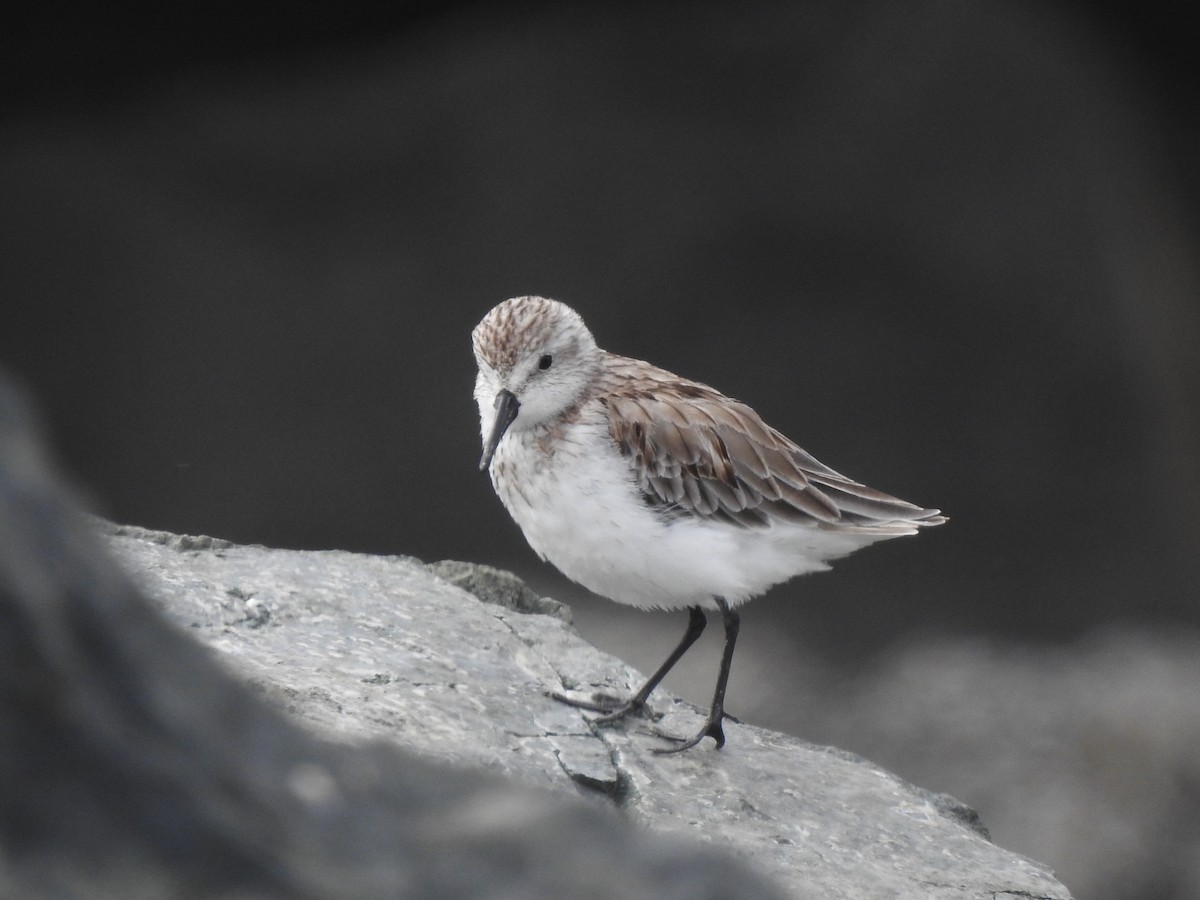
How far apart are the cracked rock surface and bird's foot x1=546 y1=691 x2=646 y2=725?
5cm

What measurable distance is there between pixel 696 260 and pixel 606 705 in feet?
16.8

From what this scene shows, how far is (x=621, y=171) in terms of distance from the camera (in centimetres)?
1006

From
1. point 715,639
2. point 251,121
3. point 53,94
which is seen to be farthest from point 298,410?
point 715,639

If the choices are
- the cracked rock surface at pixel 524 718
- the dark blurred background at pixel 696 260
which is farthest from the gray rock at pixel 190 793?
the dark blurred background at pixel 696 260

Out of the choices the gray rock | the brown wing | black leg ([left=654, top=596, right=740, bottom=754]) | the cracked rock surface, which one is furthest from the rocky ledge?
the brown wing

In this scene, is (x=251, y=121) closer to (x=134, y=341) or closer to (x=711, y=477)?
(x=134, y=341)

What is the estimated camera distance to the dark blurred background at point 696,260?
9961 millimetres

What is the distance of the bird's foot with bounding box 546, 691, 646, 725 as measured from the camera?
17.4ft

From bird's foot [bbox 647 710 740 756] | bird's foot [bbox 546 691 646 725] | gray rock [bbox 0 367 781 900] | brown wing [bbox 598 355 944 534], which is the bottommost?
bird's foot [bbox 647 710 740 756]

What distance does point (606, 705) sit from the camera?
5.49m

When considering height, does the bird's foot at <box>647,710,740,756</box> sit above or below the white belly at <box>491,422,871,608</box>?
below

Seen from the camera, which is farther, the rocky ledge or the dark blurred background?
the dark blurred background

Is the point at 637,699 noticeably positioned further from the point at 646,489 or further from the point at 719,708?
the point at 646,489

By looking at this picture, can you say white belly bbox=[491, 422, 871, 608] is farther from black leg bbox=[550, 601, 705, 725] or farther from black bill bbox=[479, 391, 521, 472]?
black leg bbox=[550, 601, 705, 725]
